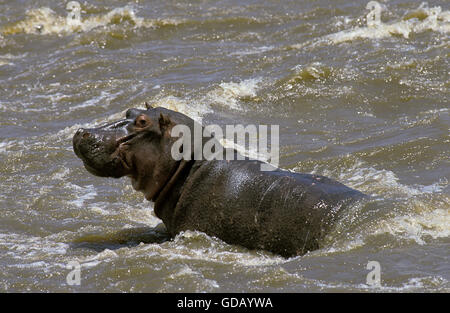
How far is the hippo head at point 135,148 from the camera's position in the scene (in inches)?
319

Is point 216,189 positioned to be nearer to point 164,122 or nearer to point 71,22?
point 164,122

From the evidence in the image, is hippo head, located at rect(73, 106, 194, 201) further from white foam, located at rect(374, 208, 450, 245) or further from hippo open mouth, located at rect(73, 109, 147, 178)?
white foam, located at rect(374, 208, 450, 245)

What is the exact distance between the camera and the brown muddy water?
7.30 metres

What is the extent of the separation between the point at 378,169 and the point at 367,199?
2837 mm

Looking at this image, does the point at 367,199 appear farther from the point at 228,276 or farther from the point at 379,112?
the point at 379,112

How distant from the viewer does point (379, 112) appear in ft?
42.6
